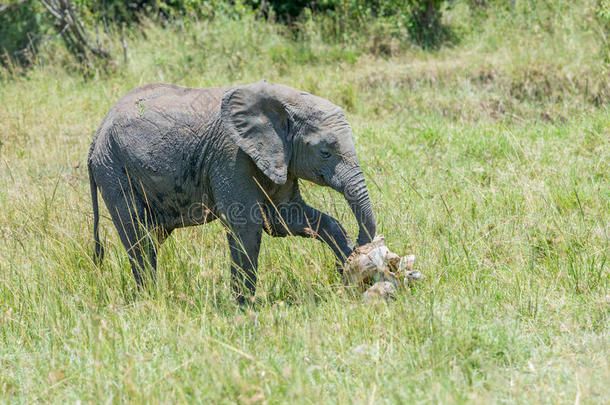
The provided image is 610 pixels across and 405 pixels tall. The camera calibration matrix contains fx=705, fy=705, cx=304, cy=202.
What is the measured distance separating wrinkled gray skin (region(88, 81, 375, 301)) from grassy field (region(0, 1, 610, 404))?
0.80ft

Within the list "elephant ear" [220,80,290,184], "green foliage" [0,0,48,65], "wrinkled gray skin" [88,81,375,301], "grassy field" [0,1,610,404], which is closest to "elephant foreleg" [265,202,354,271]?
"wrinkled gray skin" [88,81,375,301]

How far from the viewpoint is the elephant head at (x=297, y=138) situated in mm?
4379

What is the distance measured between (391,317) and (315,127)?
131cm

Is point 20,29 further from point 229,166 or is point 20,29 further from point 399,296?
point 399,296

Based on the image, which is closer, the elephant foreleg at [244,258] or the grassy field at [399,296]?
the grassy field at [399,296]

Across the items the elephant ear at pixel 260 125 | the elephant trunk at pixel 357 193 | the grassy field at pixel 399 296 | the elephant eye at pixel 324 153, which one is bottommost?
the grassy field at pixel 399 296

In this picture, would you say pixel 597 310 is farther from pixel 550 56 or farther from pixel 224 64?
pixel 224 64

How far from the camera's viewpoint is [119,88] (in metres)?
10.8

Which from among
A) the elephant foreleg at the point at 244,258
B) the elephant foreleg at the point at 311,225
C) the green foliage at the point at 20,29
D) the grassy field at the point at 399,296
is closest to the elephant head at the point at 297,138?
the elephant foreleg at the point at 311,225

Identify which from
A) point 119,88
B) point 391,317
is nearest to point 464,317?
point 391,317

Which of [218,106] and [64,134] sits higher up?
[218,106]

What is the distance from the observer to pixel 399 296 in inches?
159

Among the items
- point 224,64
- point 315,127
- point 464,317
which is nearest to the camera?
point 464,317

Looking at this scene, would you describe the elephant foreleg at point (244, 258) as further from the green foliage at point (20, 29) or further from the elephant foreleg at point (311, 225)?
the green foliage at point (20, 29)
